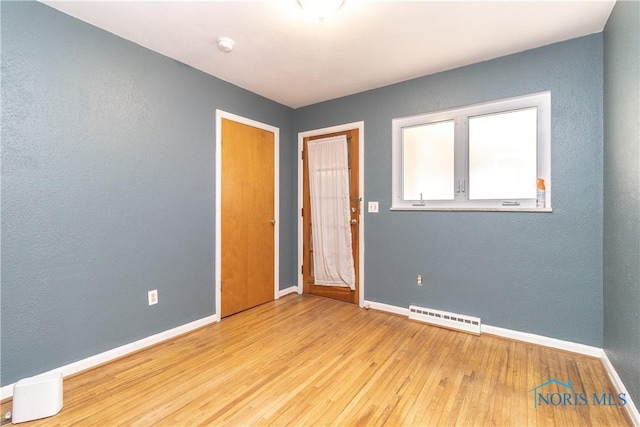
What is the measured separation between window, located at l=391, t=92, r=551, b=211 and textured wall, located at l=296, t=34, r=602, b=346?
0.27 feet

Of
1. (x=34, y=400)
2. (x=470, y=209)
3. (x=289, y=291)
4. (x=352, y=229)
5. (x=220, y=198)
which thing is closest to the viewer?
(x=34, y=400)

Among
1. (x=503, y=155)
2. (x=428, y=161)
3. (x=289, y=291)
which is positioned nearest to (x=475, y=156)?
(x=503, y=155)

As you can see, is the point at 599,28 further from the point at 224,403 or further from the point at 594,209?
the point at 224,403

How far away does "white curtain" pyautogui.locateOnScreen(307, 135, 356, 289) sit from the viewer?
3586 millimetres

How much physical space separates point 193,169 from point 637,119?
3.18 m

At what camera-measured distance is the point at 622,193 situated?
70.7 inches

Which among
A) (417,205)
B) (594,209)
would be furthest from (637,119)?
(417,205)

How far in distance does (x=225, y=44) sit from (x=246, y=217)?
5.74ft

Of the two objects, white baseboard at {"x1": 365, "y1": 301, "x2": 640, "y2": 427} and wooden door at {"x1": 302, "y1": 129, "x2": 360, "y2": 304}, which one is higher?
wooden door at {"x1": 302, "y1": 129, "x2": 360, "y2": 304}

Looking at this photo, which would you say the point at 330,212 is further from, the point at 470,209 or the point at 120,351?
the point at 120,351

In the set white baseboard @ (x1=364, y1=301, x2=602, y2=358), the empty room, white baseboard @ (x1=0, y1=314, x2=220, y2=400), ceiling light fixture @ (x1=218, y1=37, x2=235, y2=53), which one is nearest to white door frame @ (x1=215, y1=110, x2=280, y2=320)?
the empty room

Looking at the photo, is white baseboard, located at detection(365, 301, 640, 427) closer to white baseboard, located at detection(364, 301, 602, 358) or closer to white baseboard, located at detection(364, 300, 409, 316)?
white baseboard, located at detection(364, 301, 602, 358)

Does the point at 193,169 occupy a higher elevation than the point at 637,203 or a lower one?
higher

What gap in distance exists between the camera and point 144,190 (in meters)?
2.45
